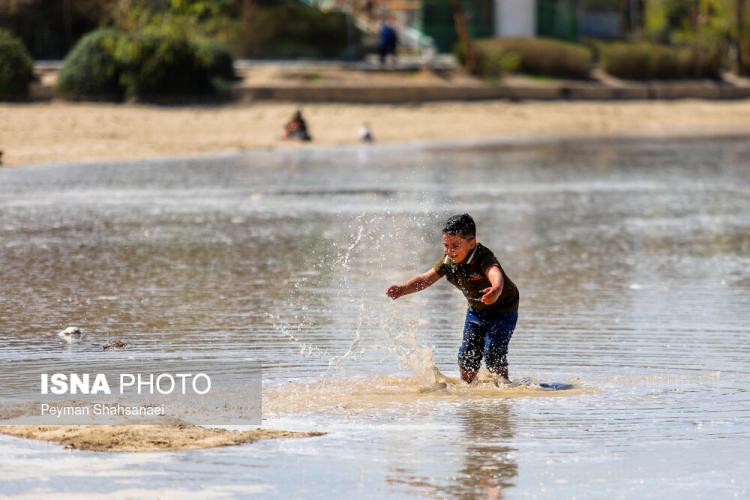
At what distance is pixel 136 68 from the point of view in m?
37.5

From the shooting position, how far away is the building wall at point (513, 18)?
173 feet

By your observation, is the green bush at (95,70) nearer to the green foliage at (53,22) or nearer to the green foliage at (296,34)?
the green foliage at (53,22)

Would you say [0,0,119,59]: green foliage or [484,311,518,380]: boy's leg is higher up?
[0,0,119,59]: green foliage

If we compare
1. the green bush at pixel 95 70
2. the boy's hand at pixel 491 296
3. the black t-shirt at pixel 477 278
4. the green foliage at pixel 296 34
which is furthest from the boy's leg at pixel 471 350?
the green foliage at pixel 296 34

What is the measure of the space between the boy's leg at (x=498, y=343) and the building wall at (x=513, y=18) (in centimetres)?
4432

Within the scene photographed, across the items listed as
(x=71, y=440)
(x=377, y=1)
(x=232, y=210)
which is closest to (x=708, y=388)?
(x=71, y=440)

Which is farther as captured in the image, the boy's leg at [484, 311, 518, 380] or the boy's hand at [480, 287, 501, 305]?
the boy's leg at [484, 311, 518, 380]

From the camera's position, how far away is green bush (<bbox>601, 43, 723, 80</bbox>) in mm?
49062

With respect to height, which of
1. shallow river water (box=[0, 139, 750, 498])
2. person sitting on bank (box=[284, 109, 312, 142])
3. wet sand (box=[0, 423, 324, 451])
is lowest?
person sitting on bank (box=[284, 109, 312, 142])

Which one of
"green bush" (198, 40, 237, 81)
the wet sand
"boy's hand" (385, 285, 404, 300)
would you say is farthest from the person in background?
the wet sand

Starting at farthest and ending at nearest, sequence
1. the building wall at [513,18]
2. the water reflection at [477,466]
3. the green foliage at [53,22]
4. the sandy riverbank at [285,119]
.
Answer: the building wall at [513,18] < the green foliage at [53,22] < the sandy riverbank at [285,119] < the water reflection at [477,466]

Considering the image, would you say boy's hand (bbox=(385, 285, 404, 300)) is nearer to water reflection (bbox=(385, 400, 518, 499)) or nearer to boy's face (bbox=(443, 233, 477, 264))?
boy's face (bbox=(443, 233, 477, 264))

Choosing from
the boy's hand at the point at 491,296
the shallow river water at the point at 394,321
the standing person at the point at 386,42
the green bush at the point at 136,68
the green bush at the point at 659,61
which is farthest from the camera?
the green bush at the point at 659,61

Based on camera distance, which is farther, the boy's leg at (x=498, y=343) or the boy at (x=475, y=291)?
the boy's leg at (x=498, y=343)
